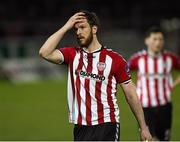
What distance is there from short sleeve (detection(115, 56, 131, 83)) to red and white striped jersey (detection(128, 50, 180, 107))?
306cm

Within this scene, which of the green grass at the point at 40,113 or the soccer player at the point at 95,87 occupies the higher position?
the soccer player at the point at 95,87

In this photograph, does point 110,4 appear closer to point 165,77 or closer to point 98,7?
point 98,7

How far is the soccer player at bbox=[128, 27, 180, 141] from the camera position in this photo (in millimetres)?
9633

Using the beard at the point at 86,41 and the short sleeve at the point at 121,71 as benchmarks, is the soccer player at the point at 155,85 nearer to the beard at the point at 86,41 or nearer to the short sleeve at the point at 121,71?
the short sleeve at the point at 121,71

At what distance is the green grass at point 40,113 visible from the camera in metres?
13.4

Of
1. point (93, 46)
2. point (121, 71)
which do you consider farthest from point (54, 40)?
point (121, 71)

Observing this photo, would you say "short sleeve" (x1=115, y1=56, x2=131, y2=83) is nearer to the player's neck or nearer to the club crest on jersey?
the club crest on jersey

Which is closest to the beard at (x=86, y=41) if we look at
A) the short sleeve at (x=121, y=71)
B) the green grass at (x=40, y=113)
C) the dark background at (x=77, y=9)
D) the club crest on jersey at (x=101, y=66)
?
the club crest on jersey at (x=101, y=66)

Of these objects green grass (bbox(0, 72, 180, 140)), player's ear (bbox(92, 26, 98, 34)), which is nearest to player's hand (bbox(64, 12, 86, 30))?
player's ear (bbox(92, 26, 98, 34))

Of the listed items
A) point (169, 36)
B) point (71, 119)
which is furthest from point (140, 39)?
point (71, 119)

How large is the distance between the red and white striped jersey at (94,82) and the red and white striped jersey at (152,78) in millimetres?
3056

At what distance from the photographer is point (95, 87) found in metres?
6.57

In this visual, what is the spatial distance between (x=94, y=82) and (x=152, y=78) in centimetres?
334

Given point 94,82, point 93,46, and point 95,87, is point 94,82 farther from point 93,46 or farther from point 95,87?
point 93,46
